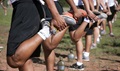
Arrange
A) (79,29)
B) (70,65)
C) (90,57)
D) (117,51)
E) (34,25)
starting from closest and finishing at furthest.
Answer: (34,25)
(79,29)
(70,65)
(90,57)
(117,51)

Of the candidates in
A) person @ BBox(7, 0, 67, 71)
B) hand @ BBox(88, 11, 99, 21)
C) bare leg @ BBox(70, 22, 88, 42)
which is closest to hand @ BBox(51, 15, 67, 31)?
person @ BBox(7, 0, 67, 71)

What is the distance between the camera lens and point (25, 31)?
3.40 meters

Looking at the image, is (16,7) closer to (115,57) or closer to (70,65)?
(70,65)

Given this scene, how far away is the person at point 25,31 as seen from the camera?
10.8 ft

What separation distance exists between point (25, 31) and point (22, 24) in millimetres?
80

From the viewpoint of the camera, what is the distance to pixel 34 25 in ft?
11.4

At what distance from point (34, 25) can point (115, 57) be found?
3969 mm

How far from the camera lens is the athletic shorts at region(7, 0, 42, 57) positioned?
11.0 ft

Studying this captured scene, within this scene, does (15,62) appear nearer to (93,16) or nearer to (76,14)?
(76,14)

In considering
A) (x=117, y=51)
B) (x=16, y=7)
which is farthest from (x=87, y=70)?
(x=16, y=7)

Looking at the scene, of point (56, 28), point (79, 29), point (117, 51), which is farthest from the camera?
point (117, 51)

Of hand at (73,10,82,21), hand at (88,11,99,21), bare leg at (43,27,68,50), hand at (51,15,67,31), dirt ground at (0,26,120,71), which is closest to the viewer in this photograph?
hand at (51,15,67,31)

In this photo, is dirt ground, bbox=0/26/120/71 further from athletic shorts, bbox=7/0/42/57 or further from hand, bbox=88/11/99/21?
athletic shorts, bbox=7/0/42/57

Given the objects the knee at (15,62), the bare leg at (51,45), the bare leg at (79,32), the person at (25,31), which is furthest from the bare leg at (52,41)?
the bare leg at (79,32)
